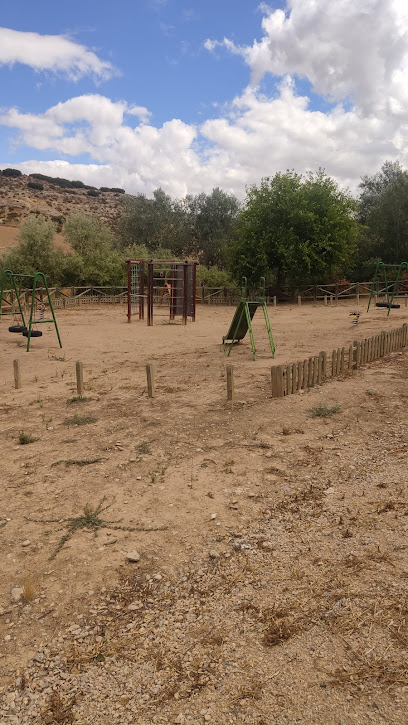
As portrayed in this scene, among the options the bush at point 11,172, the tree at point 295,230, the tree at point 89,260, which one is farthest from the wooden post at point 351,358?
the bush at point 11,172

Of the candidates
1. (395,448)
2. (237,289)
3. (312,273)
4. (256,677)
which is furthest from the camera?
(237,289)

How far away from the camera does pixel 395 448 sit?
6.67 m

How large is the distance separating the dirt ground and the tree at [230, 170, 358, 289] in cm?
2140

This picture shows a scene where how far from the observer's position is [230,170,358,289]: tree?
29.4 meters

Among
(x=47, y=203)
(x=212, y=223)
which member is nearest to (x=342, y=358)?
(x=212, y=223)

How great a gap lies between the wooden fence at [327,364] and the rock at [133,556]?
17.1 feet

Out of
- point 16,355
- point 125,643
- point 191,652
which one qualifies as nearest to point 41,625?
point 125,643

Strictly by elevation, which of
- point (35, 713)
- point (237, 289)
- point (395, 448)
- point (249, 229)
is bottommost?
point (35, 713)

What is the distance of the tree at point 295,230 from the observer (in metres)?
29.4

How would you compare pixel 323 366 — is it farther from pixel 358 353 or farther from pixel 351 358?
pixel 358 353

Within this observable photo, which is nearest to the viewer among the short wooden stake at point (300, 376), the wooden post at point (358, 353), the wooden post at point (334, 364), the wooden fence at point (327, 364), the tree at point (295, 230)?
the wooden fence at point (327, 364)

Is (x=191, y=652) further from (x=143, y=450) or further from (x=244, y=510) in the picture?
(x=143, y=450)

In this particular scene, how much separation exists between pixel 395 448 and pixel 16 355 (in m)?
11.9

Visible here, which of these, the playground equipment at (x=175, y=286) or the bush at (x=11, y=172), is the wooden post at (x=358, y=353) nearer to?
the playground equipment at (x=175, y=286)
